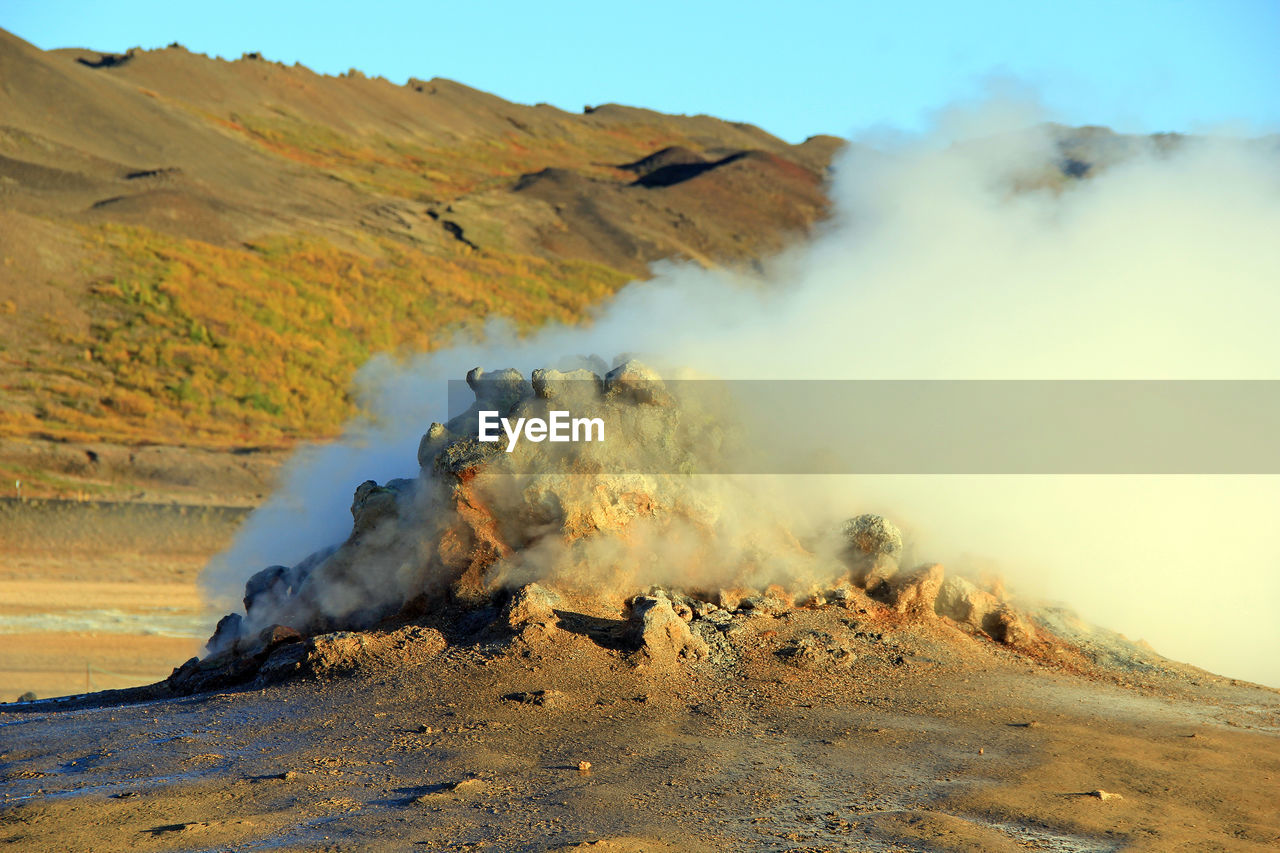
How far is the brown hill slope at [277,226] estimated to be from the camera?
86.5 ft

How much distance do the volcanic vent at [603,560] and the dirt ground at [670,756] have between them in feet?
0.59

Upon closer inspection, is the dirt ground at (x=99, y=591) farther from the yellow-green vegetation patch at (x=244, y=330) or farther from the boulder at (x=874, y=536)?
the boulder at (x=874, y=536)

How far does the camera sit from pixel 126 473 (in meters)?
21.3

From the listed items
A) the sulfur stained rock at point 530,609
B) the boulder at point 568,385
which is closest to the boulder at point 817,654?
the sulfur stained rock at point 530,609

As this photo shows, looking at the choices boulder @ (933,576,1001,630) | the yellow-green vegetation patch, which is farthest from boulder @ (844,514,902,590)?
the yellow-green vegetation patch

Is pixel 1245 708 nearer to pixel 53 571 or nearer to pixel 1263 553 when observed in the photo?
pixel 1263 553

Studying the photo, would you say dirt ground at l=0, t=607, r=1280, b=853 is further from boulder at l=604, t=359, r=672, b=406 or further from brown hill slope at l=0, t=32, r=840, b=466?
brown hill slope at l=0, t=32, r=840, b=466

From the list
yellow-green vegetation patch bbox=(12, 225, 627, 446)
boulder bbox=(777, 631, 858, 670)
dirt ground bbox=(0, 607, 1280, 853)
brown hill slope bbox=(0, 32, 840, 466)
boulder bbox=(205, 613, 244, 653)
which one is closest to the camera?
dirt ground bbox=(0, 607, 1280, 853)

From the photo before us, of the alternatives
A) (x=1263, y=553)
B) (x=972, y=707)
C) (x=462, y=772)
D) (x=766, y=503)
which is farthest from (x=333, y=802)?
(x=1263, y=553)

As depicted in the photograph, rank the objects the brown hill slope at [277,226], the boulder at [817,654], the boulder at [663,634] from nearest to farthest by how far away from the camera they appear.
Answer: the boulder at [663,634]
the boulder at [817,654]
the brown hill slope at [277,226]

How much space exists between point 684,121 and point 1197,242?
2896 inches

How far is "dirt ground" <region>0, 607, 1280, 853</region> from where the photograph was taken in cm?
430

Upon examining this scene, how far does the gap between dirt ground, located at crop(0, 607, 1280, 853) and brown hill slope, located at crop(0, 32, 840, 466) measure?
1888 cm

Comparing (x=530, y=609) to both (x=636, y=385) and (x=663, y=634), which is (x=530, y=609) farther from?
(x=636, y=385)
